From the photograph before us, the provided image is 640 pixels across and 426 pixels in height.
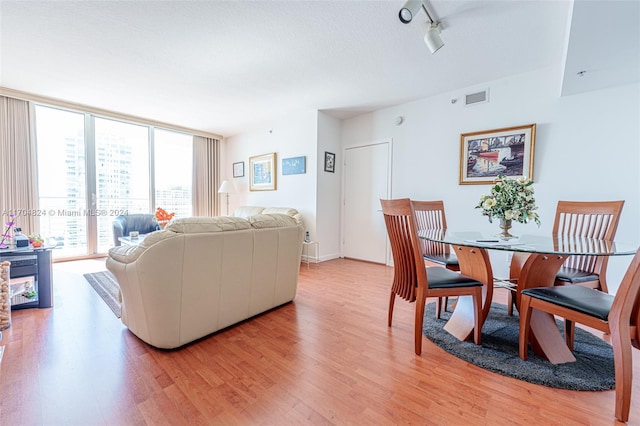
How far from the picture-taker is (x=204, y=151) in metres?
5.64

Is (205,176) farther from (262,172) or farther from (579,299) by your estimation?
A: (579,299)

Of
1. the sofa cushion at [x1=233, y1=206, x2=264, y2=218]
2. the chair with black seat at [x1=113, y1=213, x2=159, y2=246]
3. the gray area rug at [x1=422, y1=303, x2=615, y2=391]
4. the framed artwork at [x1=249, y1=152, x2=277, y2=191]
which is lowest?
the gray area rug at [x1=422, y1=303, x2=615, y2=391]

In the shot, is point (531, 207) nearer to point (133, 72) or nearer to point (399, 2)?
point (399, 2)

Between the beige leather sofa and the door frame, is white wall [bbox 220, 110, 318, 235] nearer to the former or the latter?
the door frame

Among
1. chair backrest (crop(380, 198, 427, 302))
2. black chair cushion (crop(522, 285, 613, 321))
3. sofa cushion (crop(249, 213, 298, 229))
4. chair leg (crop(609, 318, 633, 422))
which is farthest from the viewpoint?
sofa cushion (crop(249, 213, 298, 229))

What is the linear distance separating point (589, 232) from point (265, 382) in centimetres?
272

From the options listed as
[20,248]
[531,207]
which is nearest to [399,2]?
[531,207]

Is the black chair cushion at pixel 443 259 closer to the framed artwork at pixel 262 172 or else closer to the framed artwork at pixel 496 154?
the framed artwork at pixel 496 154

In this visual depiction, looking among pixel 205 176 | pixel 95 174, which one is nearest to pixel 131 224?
pixel 95 174

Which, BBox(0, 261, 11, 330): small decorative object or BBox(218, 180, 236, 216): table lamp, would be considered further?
BBox(218, 180, 236, 216): table lamp

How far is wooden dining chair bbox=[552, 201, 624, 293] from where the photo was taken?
1.94 m

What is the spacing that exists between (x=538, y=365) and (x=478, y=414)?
67 centimetres

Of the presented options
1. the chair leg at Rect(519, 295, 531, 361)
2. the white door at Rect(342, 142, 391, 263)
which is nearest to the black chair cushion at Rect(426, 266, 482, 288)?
the chair leg at Rect(519, 295, 531, 361)

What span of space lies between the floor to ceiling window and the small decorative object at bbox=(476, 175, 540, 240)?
5.09m
